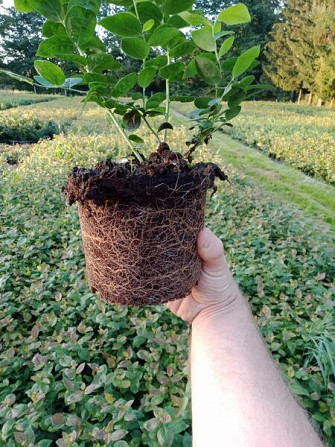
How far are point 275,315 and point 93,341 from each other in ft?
3.28

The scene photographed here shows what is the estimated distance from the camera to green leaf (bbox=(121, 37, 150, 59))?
764mm

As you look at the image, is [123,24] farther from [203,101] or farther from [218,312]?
[218,312]

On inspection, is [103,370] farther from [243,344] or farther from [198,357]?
[243,344]

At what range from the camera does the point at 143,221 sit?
32.1 inches

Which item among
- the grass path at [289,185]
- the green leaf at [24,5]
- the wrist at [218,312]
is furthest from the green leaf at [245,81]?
the grass path at [289,185]

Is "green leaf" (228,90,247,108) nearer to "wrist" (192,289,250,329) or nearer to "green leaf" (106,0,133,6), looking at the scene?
"green leaf" (106,0,133,6)

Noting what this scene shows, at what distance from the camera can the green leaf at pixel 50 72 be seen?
0.73 meters

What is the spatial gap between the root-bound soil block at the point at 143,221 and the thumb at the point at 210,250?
3cm

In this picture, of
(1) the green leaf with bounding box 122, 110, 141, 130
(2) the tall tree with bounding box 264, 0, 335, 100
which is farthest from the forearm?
(2) the tall tree with bounding box 264, 0, 335, 100

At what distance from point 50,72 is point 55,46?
5 centimetres

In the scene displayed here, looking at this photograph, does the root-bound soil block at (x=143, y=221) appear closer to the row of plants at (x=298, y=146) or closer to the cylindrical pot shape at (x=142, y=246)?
the cylindrical pot shape at (x=142, y=246)

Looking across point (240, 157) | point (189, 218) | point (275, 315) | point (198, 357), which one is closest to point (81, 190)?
point (189, 218)

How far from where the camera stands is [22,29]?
35125mm

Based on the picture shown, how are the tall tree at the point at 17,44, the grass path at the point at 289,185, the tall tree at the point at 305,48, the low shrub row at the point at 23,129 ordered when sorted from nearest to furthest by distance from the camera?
the grass path at the point at 289,185 < the low shrub row at the point at 23,129 < the tall tree at the point at 305,48 < the tall tree at the point at 17,44
